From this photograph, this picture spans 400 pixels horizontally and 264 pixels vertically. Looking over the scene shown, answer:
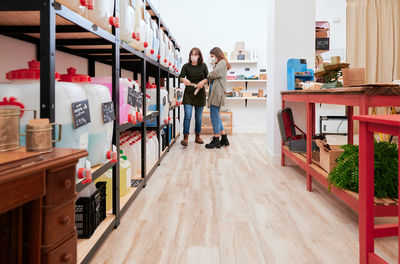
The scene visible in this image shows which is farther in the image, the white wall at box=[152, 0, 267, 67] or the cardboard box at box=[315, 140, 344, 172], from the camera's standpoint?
the white wall at box=[152, 0, 267, 67]

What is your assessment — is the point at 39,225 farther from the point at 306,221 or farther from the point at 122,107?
the point at 306,221

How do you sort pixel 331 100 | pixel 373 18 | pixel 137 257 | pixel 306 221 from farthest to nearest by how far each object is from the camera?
pixel 373 18 → pixel 331 100 → pixel 306 221 → pixel 137 257

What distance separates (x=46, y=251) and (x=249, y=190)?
1896mm

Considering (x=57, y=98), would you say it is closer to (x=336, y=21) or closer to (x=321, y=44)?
(x=321, y=44)

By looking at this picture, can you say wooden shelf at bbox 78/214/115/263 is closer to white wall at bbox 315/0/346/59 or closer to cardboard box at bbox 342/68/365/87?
cardboard box at bbox 342/68/365/87

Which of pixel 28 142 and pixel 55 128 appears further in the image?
pixel 55 128

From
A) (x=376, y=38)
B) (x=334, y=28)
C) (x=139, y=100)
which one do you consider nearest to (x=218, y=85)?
(x=139, y=100)

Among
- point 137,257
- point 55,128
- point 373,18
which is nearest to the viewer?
point 55,128

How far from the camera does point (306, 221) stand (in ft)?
6.07

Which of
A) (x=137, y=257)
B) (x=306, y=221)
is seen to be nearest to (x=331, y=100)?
(x=306, y=221)

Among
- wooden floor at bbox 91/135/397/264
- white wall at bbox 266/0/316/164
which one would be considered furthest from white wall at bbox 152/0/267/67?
wooden floor at bbox 91/135/397/264

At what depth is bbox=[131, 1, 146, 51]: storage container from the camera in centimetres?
209

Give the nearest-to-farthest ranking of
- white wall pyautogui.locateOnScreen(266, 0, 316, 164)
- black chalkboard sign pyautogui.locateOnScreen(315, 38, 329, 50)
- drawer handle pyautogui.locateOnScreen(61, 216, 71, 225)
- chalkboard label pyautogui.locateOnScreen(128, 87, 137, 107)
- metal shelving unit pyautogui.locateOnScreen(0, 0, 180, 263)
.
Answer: drawer handle pyautogui.locateOnScreen(61, 216, 71, 225)
metal shelving unit pyautogui.locateOnScreen(0, 0, 180, 263)
chalkboard label pyautogui.locateOnScreen(128, 87, 137, 107)
white wall pyautogui.locateOnScreen(266, 0, 316, 164)
black chalkboard sign pyautogui.locateOnScreen(315, 38, 329, 50)

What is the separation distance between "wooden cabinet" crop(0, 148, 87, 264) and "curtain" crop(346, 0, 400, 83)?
6.72 meters
